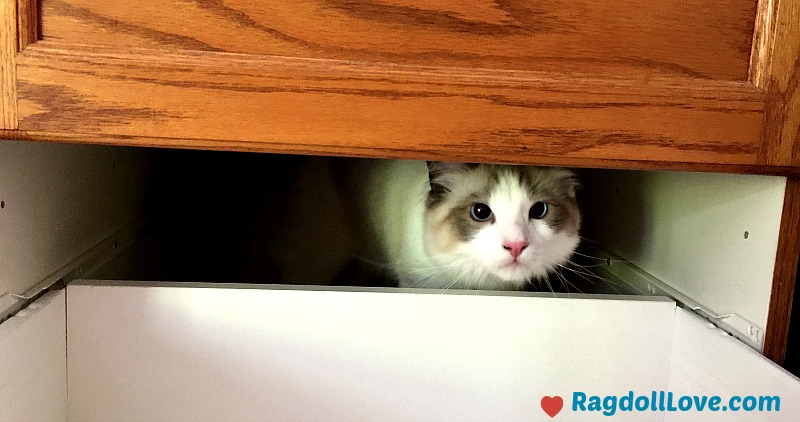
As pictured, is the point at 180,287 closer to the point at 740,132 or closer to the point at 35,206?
the point at 35,206

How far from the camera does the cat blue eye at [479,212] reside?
39.1 inches

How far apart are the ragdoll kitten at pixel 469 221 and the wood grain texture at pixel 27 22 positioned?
0.62m

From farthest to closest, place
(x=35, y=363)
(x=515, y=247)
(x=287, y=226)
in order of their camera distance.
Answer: (x=287, y=226)
(x=515, y=247)
(x=35, y=363)

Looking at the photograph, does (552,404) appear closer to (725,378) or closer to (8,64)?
(725,378)

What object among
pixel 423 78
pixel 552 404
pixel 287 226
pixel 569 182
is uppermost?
pixel 423 78

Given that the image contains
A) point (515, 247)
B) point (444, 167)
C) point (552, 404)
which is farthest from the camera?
point (444, 167)

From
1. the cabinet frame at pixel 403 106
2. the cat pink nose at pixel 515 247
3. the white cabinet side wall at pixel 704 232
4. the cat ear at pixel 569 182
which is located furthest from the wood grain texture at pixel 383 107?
the cat ear at pixel 569 182

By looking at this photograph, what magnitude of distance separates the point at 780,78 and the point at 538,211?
45cm

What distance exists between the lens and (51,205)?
0.76 meters

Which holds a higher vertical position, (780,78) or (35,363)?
(780,78)

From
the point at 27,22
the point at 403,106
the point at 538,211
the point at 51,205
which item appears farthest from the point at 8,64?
the point at 538,211

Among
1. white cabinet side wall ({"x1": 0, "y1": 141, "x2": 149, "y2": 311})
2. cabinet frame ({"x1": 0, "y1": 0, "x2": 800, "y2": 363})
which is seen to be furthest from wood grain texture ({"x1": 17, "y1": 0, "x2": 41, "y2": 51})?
white cabinet side wall ({"x1": 0, "y1": 141, "x2": 149, "y2": 311})

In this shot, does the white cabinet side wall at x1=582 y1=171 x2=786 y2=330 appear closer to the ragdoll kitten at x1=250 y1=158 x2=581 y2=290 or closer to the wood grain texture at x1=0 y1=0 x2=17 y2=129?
the ragdoll kitten at x1=250 y1=158 x2=581 y2=290

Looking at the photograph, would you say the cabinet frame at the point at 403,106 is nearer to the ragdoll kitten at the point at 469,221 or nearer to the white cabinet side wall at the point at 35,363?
the white cabinet side wall at the point at 35,363
